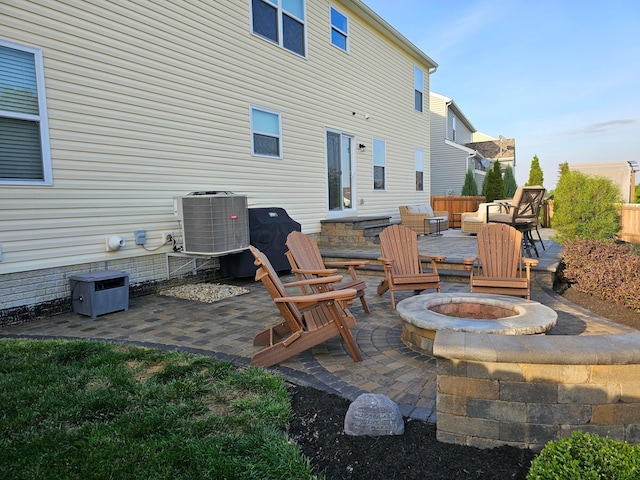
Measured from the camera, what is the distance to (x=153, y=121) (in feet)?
19.2

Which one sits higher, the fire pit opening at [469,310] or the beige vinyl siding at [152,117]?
the beige vinyl siding at [152,117]

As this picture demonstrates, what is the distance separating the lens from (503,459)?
1.88 metres

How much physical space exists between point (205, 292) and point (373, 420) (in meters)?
4.22

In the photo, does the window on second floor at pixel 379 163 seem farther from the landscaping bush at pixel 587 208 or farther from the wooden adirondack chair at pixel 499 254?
the wooden adirondack chair at pixel 499 254

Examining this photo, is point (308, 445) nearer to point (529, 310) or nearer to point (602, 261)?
point (529, 310)

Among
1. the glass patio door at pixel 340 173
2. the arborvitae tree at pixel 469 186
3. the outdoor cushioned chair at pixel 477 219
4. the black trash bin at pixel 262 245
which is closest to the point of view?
the black trash bin at pixel 262 245

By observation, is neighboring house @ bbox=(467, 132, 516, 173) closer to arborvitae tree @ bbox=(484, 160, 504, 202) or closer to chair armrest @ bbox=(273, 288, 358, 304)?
arborvitae tree @ bbox=(484, 160, 504, 202)

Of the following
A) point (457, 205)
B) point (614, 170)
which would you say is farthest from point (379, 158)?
point (614, 170)

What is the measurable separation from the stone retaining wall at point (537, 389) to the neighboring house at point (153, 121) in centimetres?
479

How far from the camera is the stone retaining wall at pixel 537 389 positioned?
1.84 metres

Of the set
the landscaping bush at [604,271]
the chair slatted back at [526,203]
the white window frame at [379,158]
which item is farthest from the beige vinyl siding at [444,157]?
the landscaping bush at [604,271]

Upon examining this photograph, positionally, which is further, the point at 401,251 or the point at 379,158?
the point at 379,158

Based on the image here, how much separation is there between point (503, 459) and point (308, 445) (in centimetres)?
96

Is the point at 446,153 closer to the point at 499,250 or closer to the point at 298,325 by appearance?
the point at 499,250
